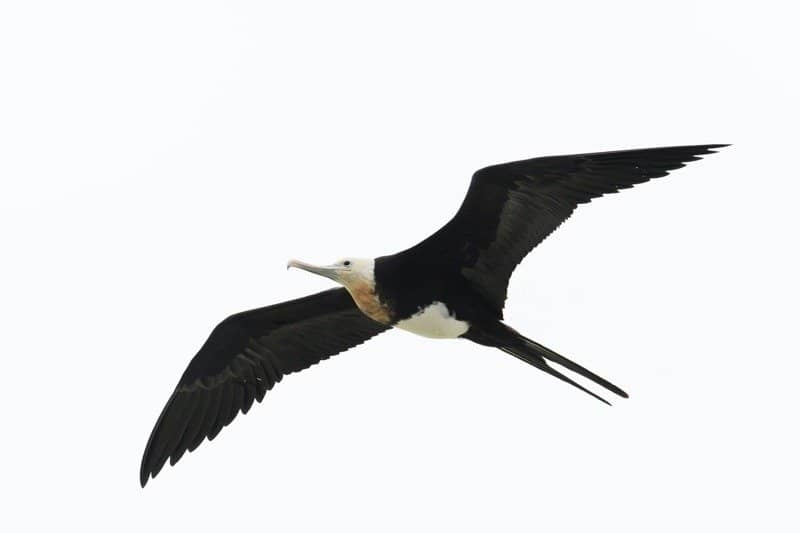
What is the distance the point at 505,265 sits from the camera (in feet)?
20.9

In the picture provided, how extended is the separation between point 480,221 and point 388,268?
0.49m

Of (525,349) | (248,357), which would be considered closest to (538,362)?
(525,349)

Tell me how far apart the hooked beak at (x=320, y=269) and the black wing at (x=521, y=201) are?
1.38 feet

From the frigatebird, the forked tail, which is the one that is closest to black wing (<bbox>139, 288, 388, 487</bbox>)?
the frigatebird

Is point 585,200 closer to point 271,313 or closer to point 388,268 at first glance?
point 388,268

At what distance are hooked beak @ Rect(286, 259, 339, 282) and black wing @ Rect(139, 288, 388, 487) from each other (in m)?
0.53

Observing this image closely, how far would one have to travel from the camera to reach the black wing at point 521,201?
5.73 m

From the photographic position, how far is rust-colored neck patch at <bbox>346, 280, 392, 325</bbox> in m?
6.40

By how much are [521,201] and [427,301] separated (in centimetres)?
68

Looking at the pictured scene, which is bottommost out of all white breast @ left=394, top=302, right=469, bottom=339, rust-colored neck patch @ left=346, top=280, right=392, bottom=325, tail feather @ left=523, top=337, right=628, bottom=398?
tail feather @ left=523, top=337, right=628, bottom=398

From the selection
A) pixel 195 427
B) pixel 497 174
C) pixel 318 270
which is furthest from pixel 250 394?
pixel 497 174

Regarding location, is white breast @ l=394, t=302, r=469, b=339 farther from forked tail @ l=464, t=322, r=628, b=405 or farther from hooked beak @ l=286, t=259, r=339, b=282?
hooked beak @ l=286, t=259, r=339, b=282

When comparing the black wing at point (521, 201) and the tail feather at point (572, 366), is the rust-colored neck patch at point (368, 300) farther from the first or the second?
the tail feather at point (572, 366)

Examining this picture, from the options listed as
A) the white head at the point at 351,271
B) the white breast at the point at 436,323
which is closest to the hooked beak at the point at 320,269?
the white head at the point at 351,271
